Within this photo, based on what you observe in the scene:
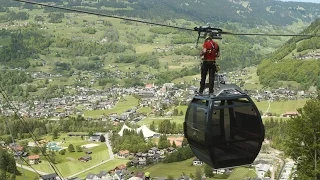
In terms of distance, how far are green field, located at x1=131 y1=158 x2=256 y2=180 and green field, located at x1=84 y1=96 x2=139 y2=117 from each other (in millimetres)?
38252

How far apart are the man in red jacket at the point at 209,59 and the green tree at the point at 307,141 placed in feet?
34.0

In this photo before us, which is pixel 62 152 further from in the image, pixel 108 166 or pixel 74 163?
pixel 108 166

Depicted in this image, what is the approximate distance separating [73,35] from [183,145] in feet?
397

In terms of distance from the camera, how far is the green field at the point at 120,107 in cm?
8171

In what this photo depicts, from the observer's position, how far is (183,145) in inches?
1945

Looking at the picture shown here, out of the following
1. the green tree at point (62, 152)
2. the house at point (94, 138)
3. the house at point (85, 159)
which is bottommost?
the house at point (94, 138)

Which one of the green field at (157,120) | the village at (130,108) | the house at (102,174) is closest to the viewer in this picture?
the house at (102,174)

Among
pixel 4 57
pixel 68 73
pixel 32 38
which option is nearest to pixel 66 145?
pixel 68 73

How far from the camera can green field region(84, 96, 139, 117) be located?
81713 millimetres

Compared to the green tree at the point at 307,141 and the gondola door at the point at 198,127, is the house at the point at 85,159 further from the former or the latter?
the gondola door at the point at 198,127

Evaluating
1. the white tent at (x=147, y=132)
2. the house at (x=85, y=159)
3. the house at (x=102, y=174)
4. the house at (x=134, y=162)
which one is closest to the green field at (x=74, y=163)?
the house at (x=85, y=159)

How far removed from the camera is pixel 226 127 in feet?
26.8

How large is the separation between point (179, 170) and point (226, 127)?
3389cm

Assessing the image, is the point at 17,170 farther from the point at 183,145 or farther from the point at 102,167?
the point at 183,145
